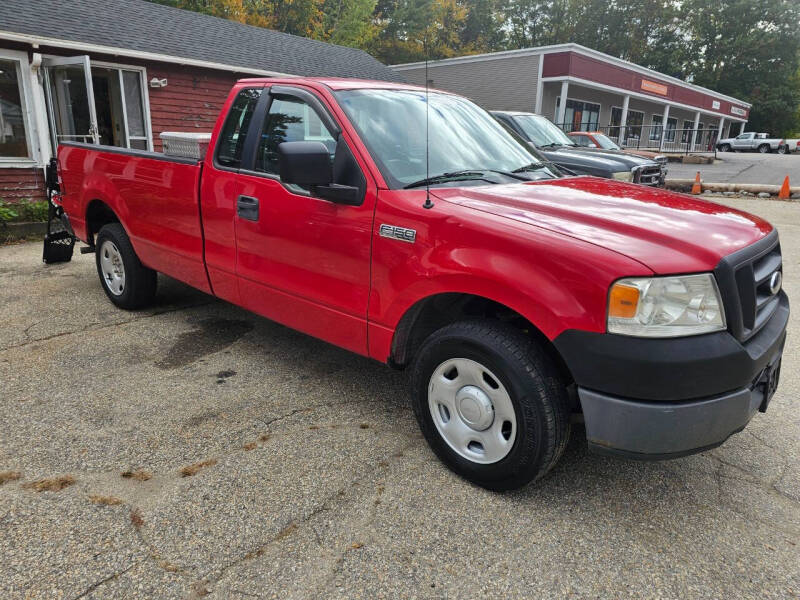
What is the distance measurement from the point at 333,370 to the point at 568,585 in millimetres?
2209

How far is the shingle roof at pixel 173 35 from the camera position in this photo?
10.6m

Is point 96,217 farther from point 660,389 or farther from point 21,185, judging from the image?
point 21,185

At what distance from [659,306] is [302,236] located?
1889 mm

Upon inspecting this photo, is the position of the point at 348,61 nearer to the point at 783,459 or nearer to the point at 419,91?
the point at 419,91

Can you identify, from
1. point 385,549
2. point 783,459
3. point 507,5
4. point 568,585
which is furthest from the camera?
point 507,5

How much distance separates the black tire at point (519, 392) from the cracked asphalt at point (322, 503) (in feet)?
0.53

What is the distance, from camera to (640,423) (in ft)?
7.06

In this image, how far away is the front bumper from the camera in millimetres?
2100

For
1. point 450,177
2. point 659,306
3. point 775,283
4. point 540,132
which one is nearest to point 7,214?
point 450,177

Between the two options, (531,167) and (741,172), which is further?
(741,172)

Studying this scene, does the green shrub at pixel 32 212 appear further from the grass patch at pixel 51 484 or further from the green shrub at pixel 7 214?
the grass patch at pixel 51 484

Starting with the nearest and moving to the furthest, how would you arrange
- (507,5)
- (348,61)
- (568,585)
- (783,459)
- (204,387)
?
1. (568,585)
2. (783,459)
3. (204,387)
4. (348,61)
5. (507,5)

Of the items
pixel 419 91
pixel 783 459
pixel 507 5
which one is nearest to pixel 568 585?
pixel 783 459

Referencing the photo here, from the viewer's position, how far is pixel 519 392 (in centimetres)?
237
